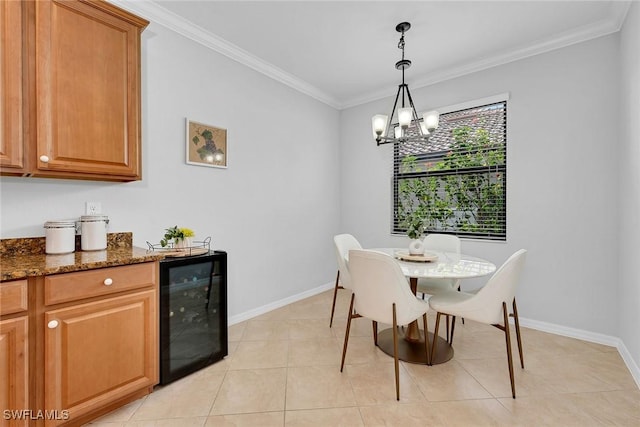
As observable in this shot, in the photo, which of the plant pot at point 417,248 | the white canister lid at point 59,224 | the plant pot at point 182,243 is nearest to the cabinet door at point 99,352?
the plant pot at point 182,243

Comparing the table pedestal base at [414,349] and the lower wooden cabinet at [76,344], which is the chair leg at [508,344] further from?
the lower wooden cabinet at [76,344]

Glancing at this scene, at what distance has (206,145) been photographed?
2658mm

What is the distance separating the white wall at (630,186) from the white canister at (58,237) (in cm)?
369

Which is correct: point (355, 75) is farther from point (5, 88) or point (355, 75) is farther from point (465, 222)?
point (5, 88)

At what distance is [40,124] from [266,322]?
7.62 ft

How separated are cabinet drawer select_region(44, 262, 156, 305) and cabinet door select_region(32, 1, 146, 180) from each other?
0.66 metres

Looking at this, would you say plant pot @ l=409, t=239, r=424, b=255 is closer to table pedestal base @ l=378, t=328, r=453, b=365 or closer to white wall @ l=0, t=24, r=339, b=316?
table pedestal base @ l=378, t=328, r=453, b=365

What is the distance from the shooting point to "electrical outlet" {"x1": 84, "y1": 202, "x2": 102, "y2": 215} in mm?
1990

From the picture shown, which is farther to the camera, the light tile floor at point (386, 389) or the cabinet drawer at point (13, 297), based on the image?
the light tile floor at point (386, 389)

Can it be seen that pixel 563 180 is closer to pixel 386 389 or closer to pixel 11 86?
pixel 386 389

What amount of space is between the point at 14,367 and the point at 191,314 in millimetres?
883

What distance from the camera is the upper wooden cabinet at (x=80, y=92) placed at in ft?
5.14

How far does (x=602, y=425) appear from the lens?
1556mm

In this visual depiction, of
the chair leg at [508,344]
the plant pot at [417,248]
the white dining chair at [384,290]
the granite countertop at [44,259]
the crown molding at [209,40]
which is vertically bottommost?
the chair leg at [508,344]
